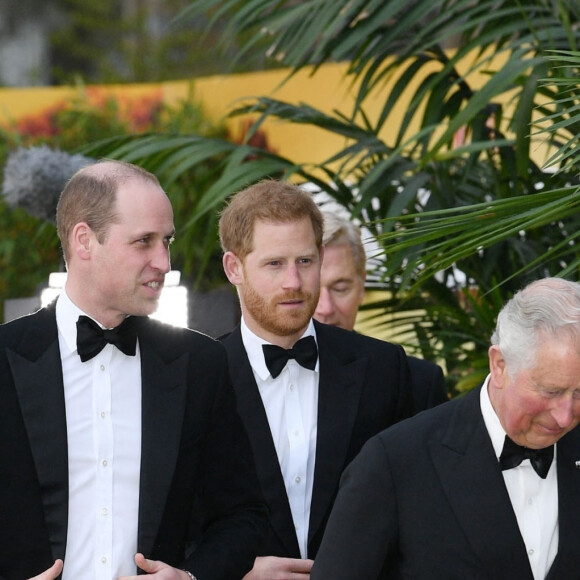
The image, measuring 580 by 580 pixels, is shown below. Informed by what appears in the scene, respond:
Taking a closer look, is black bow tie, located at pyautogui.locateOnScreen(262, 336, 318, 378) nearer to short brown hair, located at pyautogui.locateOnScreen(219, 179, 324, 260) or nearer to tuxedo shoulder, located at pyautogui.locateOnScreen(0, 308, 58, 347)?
short brown hair, located at pyautogui.locateOnScreen(219, 179, 324, 260)

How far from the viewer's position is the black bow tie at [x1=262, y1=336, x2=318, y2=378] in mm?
3121

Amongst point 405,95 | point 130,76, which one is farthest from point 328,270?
point 130,76

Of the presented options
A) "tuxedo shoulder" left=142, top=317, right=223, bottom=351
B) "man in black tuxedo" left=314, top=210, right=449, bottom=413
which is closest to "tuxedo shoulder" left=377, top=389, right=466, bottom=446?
"tuxedo shoulder" left=142, top=317, right=223, bottom=351

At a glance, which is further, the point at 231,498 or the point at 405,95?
the point at 405,95

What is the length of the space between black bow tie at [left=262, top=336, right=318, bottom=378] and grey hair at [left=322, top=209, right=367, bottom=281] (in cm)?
79

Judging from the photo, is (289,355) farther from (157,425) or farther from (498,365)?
(498,365)

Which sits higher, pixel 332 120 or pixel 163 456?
pixel 332 120

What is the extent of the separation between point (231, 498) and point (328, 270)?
134 cm

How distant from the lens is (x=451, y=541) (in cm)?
246

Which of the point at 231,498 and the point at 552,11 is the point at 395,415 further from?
the point at 552,11

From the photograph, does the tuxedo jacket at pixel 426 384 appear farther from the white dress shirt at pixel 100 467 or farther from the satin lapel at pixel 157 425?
the white dress shirt at pixel 100 467

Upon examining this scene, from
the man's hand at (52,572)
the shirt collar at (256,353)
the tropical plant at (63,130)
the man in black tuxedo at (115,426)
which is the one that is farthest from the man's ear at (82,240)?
the tropical plant at (63,130)

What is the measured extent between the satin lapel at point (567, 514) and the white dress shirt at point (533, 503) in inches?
0.9

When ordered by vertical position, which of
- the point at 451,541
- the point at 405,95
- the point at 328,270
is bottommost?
the point at 451,541
